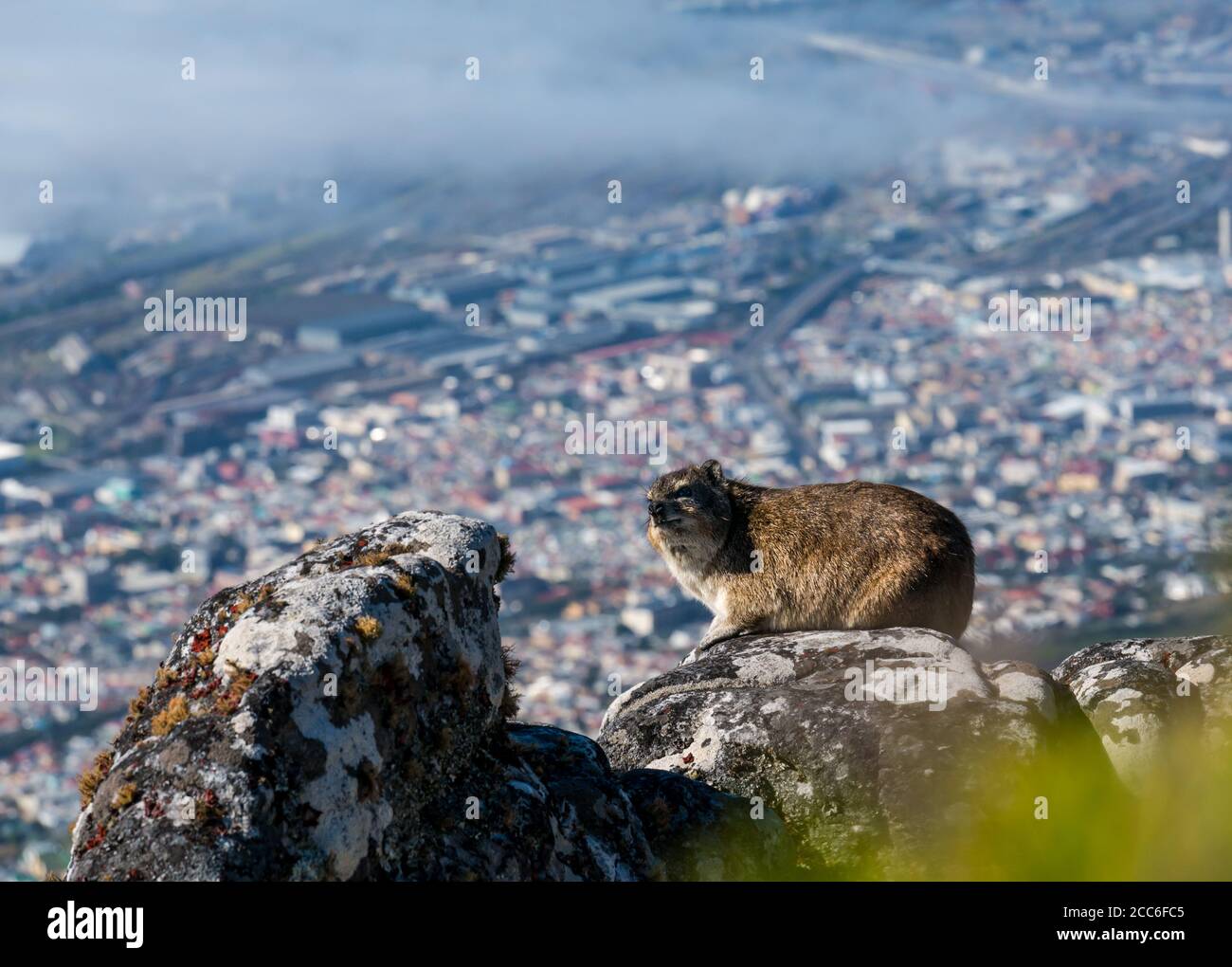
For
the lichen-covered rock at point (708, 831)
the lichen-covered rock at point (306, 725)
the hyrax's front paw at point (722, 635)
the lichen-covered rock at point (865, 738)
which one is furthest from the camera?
the hyrax's front paw at point (722, 635)

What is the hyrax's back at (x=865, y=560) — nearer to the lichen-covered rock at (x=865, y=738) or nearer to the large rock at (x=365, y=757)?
the lichen-covered rock at (x=865, y=738)

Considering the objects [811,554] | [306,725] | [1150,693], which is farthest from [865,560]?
[306,725]

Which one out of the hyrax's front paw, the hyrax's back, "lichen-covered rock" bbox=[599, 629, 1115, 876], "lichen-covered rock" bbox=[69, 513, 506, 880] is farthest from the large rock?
the hyrax's front paw

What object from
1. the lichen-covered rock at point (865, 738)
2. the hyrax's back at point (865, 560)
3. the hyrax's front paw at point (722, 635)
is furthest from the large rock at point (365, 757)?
the hyrax's front paw at point (722, 635)

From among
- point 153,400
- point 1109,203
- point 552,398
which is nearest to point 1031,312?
point 1109,203

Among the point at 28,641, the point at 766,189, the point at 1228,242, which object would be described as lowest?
the point at 28,641
